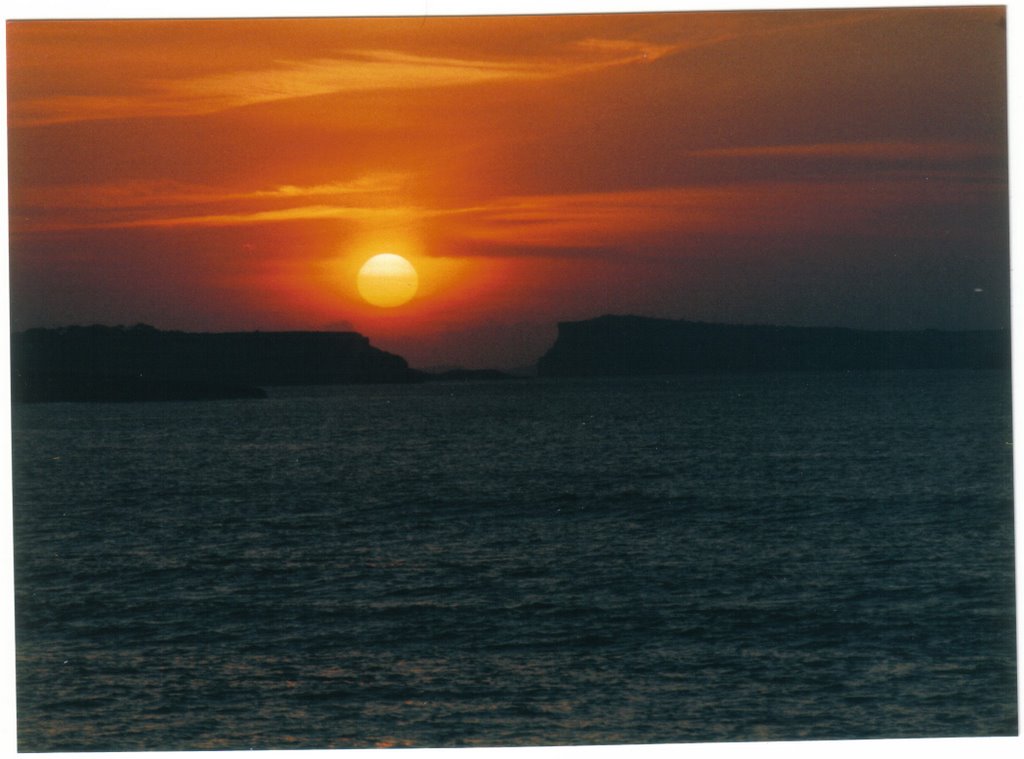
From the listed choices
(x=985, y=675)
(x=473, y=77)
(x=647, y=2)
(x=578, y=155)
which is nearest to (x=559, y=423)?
(x=578, y=155)

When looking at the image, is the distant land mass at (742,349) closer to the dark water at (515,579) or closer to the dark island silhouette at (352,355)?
the dark island silhouette at (352,355)

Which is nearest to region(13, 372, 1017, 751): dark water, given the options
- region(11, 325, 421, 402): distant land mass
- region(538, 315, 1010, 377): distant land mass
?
region(11, 325, 421, 402): distant land mass

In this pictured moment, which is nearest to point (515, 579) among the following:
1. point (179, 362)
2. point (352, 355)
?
point (352, 355)

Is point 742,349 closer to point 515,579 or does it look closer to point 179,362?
point 179,362

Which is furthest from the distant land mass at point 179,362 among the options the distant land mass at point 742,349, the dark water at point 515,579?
the distant land mass at point 742,349

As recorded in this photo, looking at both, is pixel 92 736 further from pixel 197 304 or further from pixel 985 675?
pixel 197 304

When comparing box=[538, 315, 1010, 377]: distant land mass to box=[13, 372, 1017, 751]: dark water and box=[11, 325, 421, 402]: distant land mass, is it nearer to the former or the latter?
box=[13, 372, 1017, 751]: dark water
